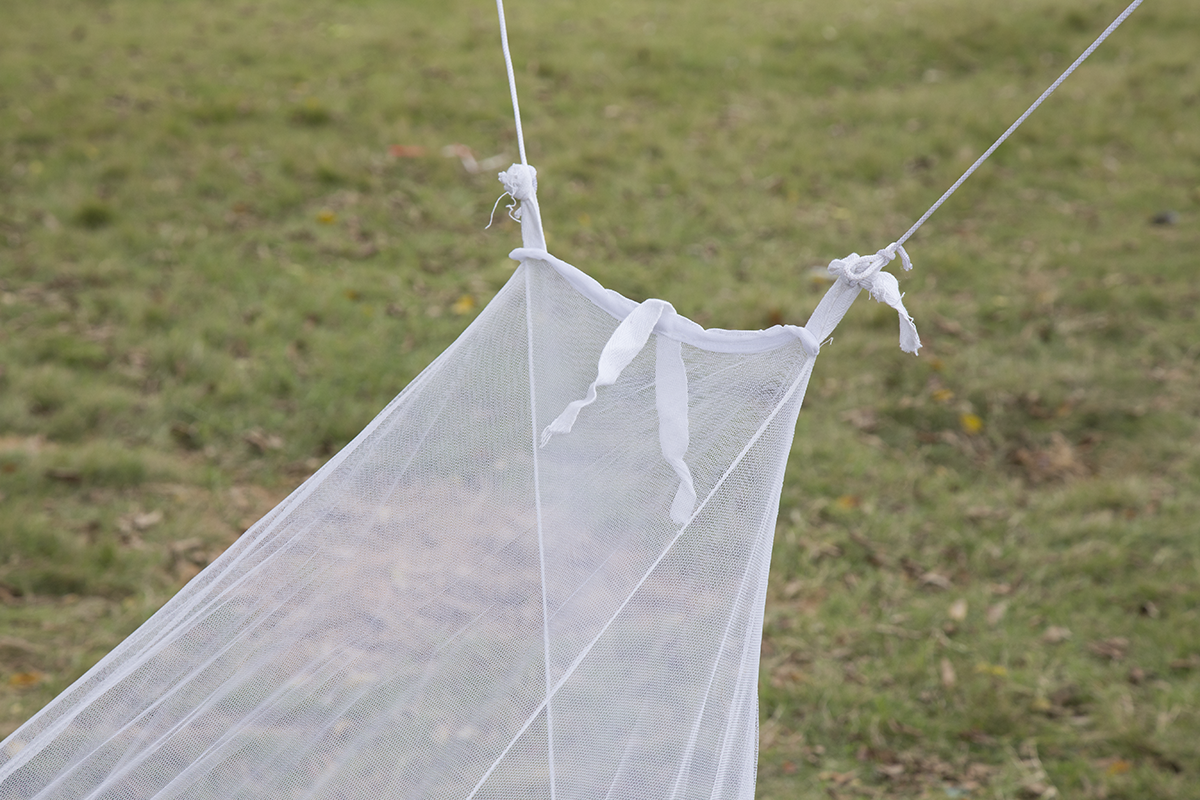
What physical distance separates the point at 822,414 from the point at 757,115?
2.94 metres

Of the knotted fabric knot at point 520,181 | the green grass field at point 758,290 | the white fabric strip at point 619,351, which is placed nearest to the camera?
the white fabric strip at point 619,351

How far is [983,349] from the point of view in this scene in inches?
168

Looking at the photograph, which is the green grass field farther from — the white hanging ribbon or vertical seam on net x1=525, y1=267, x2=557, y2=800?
the white hanging ribbon

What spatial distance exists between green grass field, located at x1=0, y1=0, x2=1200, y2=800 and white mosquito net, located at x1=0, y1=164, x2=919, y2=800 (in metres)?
1.03

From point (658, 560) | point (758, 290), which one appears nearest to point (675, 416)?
point (658, 560)

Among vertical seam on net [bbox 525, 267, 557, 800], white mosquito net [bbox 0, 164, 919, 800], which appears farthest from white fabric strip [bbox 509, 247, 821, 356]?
vertical seam on net [bbox 525, 267, 557, 800]

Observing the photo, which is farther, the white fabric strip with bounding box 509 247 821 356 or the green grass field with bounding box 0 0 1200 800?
the green grass field with bounding box 0 0 1200 800

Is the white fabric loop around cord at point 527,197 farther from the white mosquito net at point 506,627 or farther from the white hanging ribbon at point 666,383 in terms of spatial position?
the white hanging ribbon at point 666,383

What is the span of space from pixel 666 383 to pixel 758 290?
308 centimetres

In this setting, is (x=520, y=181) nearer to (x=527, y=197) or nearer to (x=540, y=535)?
(x=527, y=197)

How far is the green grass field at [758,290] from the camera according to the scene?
2.82 m

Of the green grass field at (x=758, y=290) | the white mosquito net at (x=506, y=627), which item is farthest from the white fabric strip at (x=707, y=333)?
the green grass field at (x=758, y=290)

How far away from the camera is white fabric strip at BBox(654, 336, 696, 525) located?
154 centimetres

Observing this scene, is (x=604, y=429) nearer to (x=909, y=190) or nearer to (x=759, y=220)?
(x=759, y=220)
